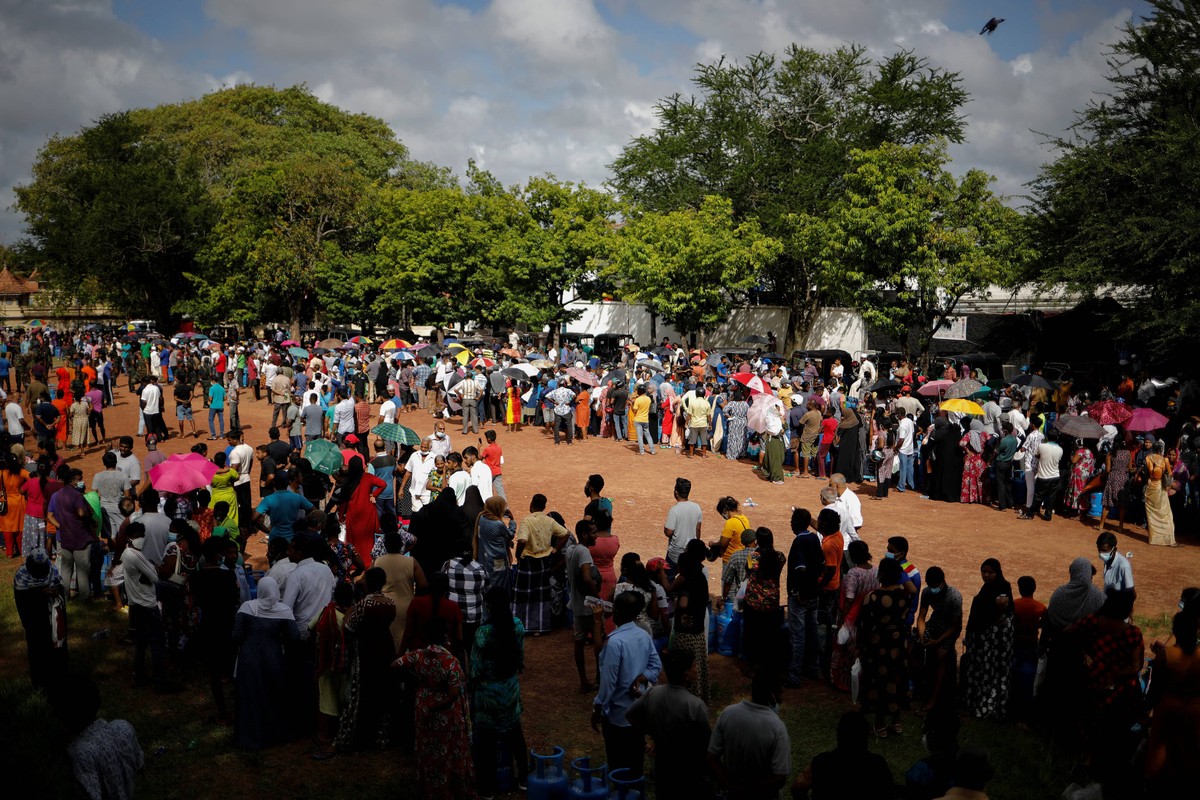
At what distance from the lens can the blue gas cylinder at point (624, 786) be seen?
219 inches

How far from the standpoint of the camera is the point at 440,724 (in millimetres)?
6031

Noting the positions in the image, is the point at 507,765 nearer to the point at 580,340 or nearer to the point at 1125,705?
the point at 1125,705

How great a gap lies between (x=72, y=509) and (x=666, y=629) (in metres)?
6.87

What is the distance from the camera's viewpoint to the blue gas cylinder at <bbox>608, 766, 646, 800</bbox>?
5.57 m

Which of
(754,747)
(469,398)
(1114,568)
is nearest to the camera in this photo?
(754,747)

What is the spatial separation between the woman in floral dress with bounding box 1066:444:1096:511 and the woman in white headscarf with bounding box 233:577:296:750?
13.1m

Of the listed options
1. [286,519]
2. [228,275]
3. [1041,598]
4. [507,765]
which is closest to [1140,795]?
[507,765]

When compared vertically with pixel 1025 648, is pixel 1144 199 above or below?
above

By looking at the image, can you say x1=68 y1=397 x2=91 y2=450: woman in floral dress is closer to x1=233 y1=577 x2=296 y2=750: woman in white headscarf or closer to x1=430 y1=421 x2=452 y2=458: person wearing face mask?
x1=430 y1=421 x2=452 y2=458: person wearing face mask

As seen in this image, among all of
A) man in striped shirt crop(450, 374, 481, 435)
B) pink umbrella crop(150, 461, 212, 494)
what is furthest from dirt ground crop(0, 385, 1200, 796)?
pink umbrella crop(150, 461, 212, 494)

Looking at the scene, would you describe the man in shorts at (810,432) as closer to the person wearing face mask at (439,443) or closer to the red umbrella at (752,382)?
the red umbrella at (752,382)

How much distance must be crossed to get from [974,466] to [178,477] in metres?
13.0

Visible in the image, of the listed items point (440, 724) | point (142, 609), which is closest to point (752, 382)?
point (142, 609)

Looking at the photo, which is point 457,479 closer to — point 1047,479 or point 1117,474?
point 1047,479
